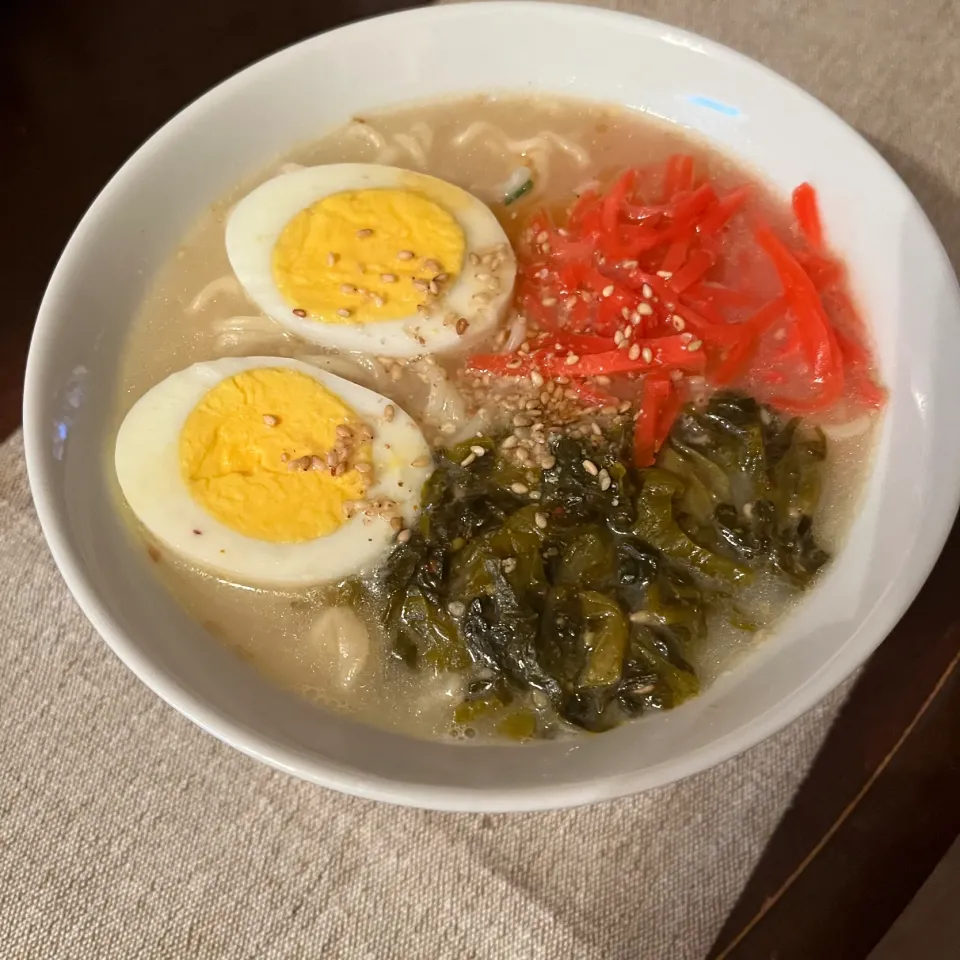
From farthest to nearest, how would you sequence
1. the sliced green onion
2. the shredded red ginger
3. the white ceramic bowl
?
the sliced green onion
the shredded red ginger
the white ceramic bowl

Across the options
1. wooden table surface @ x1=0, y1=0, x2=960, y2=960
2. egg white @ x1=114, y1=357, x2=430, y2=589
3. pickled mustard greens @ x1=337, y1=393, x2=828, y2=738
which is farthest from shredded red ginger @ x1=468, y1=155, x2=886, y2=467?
wooden table surface @ x1=0, y1=0, x2=960, y2=960

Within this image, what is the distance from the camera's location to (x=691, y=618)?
1390 mm

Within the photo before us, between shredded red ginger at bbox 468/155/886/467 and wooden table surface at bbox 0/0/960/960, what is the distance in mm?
450

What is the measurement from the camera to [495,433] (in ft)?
5.13

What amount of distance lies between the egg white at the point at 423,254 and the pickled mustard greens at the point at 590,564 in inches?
10.5

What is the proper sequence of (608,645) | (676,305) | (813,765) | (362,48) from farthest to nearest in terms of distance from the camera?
(362,48)
(676,305)
(813,765)
(608,645)

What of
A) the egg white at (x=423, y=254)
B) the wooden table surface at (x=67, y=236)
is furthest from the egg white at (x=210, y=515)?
the wooden table surface at (x=67, y=236)

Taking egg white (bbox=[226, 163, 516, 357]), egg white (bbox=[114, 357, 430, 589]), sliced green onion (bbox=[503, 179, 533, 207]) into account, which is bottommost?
egg white (bbox=[114, 357, 430, 589])

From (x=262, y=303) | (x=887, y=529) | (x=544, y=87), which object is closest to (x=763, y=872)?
(x=887, y=529)

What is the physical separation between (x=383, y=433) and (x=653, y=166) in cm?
93

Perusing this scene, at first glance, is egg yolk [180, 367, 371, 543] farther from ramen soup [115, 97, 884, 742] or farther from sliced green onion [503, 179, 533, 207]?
sliced green onion [503, 179, 533, 207]

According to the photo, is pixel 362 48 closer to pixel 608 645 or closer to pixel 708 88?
pixel 708 88

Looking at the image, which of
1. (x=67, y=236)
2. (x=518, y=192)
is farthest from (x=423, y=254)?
(x=67, y=236)

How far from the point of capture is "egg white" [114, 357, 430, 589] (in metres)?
1.41
